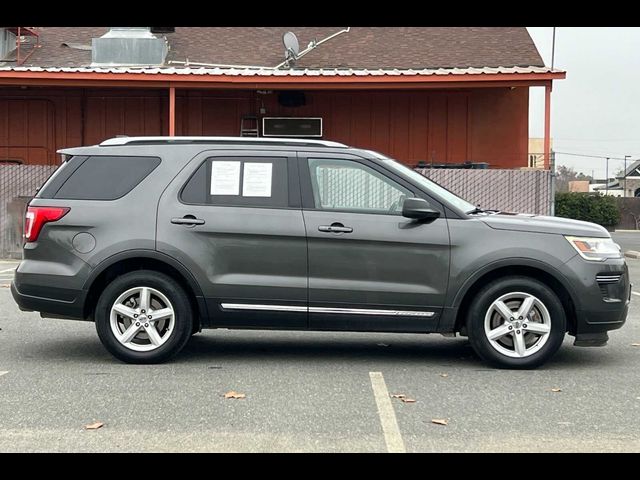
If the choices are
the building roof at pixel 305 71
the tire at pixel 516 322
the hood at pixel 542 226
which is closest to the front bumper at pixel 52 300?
the tire at pixel 516 322

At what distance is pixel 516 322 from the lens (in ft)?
20.9

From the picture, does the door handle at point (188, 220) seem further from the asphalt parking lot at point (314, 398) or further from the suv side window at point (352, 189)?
the asphalt parking lot at point (314, 398)

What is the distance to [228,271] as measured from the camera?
256 inches

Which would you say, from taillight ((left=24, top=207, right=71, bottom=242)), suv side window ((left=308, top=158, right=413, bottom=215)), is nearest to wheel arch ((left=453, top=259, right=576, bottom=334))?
suv side window ((left=308, top=158, right=413, bottom=215))

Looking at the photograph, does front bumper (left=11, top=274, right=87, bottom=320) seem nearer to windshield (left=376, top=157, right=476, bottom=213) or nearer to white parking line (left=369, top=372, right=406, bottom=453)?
white parking line (left=369, top=372, right=406, bottom=453)

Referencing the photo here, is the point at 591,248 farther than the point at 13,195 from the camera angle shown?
No

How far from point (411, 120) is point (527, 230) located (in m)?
13.5

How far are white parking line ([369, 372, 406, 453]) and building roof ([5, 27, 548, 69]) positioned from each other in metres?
13.1

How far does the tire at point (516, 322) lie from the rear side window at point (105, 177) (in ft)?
9.82

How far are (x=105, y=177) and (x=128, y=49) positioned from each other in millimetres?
13311

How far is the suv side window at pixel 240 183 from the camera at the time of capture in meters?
6.61

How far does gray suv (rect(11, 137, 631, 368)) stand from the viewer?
6387mm

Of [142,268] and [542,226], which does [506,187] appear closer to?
[542,226]

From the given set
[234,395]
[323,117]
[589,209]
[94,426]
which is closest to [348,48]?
[323,117]
